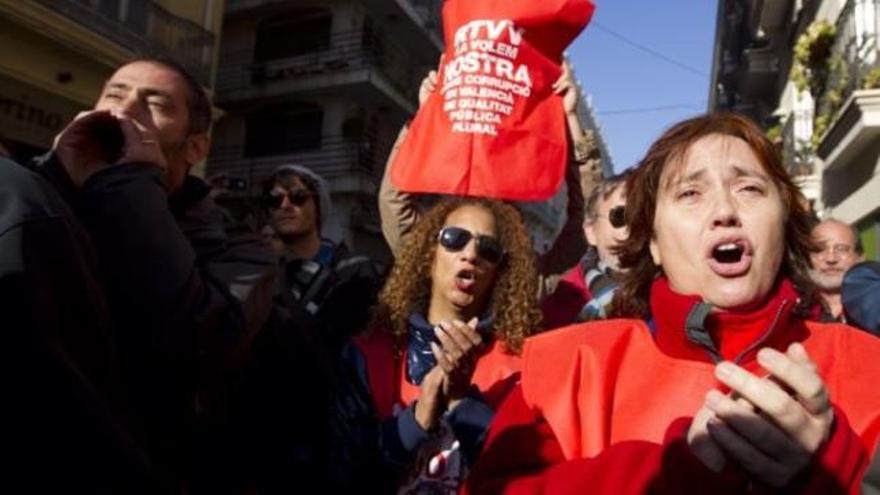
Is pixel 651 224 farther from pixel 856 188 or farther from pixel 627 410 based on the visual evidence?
pixel 856 188

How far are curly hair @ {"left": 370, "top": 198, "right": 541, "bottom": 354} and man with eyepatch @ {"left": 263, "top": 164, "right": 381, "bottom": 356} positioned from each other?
249mm

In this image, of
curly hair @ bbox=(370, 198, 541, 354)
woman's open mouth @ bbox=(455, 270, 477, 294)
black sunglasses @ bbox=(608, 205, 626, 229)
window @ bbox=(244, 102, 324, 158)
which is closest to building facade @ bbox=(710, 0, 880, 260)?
black sunglasses @ bbox=(608, 205, 626, 229)

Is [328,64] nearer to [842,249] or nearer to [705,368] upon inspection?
[842,249]

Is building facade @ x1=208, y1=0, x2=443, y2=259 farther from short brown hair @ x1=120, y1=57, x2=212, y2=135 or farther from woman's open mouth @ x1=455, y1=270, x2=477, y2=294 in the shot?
short brown hair @ x1=120, y1=57, x2=212, y2=135

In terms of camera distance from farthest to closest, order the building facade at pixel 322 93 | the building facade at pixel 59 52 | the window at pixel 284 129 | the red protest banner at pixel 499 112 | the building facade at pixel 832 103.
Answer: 1. the window at pixel 284 129
2. the building facade at pixel 322 93
3. the building facade at pixel 59 52
4. the building facade at pixel 832 103
5. the red protest banner at pixel 499 112

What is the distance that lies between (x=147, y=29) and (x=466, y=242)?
41.8 ft

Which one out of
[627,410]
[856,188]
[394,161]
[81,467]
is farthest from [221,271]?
[856,188]

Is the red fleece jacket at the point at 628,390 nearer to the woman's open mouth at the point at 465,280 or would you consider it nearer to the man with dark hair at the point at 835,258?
the woman's open mouth at the point at 465,280

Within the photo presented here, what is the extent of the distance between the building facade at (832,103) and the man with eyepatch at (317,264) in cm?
275

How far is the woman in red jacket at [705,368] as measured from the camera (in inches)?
42.8

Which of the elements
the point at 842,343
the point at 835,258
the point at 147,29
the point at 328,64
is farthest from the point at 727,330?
the point at 328,64

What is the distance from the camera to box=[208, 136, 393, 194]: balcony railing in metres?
20.3

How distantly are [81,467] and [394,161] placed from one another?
231cm

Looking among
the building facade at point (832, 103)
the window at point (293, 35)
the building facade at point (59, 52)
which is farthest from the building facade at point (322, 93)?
the building facade at point (832, 103)
